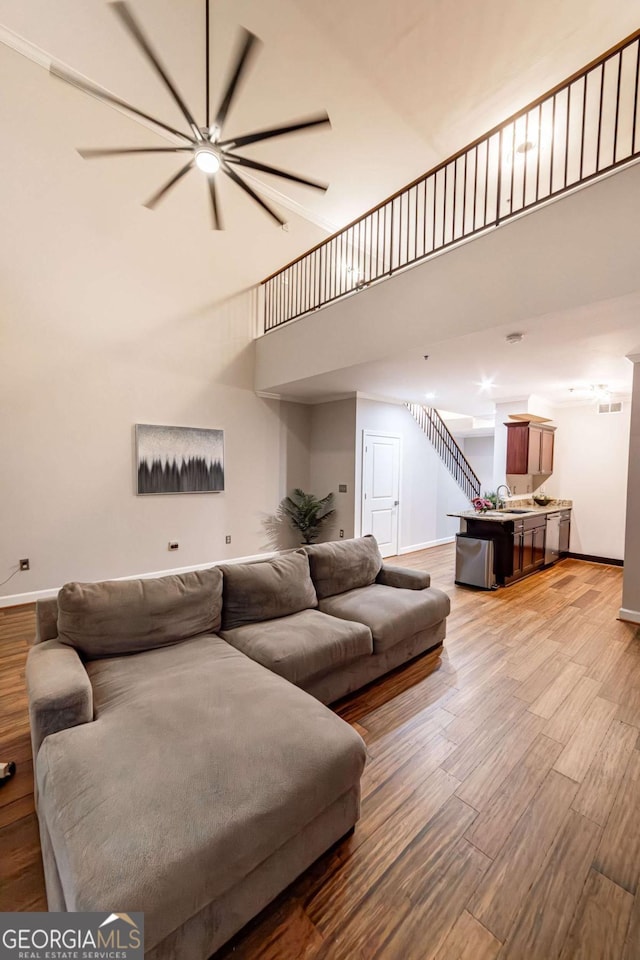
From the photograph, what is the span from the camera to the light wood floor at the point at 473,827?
1251 mm

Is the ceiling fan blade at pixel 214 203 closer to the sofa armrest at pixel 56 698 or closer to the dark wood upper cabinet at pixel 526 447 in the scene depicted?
the sofa armrest at pixel 56 698

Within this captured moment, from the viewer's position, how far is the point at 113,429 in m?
4.84

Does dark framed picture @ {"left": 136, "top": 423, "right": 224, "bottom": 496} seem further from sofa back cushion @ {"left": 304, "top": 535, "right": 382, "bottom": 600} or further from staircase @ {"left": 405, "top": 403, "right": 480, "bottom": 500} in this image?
staircase @ {"left": 405, "top": 403, "right": 480, "bottom": 500}

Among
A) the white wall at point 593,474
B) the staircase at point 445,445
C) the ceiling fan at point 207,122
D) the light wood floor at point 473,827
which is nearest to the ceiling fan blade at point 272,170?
the ceiling fan at point 207,122

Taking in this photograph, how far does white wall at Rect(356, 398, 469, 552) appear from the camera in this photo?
623cm

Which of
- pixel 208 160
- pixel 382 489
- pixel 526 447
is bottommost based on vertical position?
pixel 382 489

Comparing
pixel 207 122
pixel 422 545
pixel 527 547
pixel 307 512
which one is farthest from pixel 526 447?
pixel 207 122

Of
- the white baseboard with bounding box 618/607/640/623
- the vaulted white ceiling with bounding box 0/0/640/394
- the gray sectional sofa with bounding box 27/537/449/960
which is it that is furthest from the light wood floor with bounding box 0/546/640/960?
the vaulted white ceiling with bounding box 0/0/640/394

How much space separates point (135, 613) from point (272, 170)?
2995 millimetres

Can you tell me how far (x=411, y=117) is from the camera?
457cm

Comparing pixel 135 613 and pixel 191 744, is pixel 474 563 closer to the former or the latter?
pixel 135 613

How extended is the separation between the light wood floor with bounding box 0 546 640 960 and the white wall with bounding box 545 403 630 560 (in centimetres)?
395

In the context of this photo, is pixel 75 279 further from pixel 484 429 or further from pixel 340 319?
pixel 484 429

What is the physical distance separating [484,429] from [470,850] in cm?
1010
